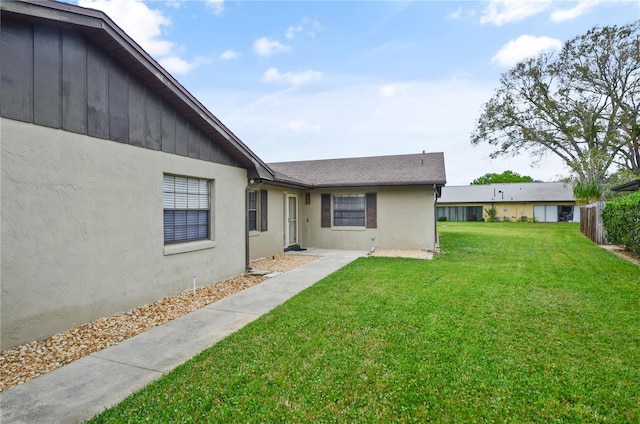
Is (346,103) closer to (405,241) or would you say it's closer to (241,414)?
(405,241)

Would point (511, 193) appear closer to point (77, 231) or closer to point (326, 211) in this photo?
point (326, 211)

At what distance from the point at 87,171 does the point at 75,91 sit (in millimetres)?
1087

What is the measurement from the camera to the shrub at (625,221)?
985cm

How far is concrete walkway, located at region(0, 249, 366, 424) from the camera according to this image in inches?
107

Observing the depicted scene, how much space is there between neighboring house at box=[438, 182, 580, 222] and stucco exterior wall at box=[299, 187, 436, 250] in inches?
1069

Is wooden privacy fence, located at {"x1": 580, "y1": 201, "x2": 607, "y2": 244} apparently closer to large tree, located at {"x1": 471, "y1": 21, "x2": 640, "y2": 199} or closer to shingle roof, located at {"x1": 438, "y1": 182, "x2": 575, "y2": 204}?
large tree, located at {"x1": 471, "y1": 21, "x2": 640, "y2": 199}

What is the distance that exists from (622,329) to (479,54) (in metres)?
12.3

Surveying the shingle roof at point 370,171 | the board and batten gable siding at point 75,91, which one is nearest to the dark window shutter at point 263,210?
the shingle roof at point 370,171

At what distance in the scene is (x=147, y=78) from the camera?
215 inches

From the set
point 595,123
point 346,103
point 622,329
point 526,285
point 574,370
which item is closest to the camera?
point 574,370

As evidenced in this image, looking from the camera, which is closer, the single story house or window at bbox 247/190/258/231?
the single story house

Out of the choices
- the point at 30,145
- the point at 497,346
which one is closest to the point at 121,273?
the point at 30,145

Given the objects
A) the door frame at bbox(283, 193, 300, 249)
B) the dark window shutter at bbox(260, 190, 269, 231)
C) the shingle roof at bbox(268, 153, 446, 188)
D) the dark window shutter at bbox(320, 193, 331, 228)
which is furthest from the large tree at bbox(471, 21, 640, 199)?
the dark window shutter at bbox(260, 190, 269, 231)

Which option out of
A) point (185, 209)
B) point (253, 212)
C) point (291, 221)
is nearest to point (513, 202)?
point (291, 221)
